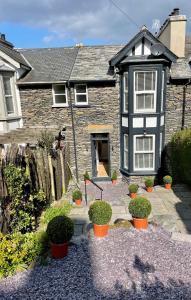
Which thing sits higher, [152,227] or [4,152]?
[4,152]

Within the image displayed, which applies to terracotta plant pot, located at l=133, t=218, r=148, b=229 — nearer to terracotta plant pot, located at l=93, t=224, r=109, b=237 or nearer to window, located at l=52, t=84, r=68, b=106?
terracotta plant pot, located at l=93, t=224, r=109, b=237

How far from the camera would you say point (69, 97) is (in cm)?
1341

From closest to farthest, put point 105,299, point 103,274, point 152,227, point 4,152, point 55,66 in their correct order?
1. point 105,299
2. point 103,274
3. point 4,152
4. point 152,227
5. point 55,66

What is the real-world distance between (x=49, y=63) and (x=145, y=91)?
6.69m

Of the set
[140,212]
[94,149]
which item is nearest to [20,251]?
[140,212]

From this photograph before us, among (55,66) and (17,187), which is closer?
(17,187)

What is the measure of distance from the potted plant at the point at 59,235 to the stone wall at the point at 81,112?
335 inches

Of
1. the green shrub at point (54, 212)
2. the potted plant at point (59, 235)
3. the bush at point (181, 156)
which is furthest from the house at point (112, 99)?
the potted plant at point (59, 235)

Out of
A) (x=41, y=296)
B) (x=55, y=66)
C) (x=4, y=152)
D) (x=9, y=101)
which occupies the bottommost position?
(x=41, y=296)

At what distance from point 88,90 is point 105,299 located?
1083cm

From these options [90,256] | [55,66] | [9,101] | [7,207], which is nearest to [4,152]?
[7,207]

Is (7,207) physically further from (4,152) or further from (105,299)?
(105,299)

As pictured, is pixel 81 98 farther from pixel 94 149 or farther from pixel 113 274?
pixel 113 274

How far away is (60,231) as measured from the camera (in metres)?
5.73
